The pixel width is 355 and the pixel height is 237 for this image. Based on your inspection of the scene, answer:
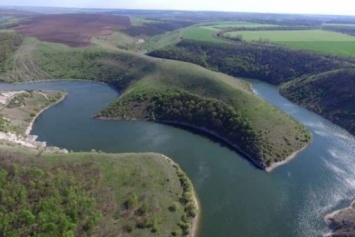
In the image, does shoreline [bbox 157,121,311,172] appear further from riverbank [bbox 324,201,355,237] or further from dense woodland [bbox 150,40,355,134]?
dense woodland [bbox 150,40,355,134]

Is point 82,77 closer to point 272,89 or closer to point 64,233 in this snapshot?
point 272,89

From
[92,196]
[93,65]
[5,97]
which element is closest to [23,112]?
[5,97]

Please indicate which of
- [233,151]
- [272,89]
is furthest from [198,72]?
[233,151]

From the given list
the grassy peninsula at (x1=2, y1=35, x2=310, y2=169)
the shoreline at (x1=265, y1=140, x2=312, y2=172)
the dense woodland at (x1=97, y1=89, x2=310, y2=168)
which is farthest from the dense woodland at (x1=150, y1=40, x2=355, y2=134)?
the dense woodland at (x1=97, y1=89, x2=310, y2=168)

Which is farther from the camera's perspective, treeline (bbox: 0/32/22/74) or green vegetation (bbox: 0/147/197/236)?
treeline (bbox: 0/32/22/74)

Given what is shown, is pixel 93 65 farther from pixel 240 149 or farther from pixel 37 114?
pixel 240 149

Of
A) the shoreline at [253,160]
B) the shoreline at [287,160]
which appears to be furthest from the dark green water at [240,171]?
the shoreline at [253,160]

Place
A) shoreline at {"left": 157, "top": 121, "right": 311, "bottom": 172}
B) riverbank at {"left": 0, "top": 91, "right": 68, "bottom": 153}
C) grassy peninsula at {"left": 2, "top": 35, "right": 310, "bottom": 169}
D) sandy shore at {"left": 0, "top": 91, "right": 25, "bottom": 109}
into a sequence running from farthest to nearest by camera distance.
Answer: sandy shore at {"left": 0, "top": 91, "right": 25, "bottom": 109} → grassy peninsula at {"left": 2, "top": 35, "right": 310, "bottom": 169} → riverbank at {"left": 0, "top": 91, "right": 68, "bottom": 153} → shoreline at {"left": 157, "top": 121, "right": 311, "bottom": 172}

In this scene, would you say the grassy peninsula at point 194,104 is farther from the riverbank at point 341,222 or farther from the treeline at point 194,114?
the riverbank at point 341,222
